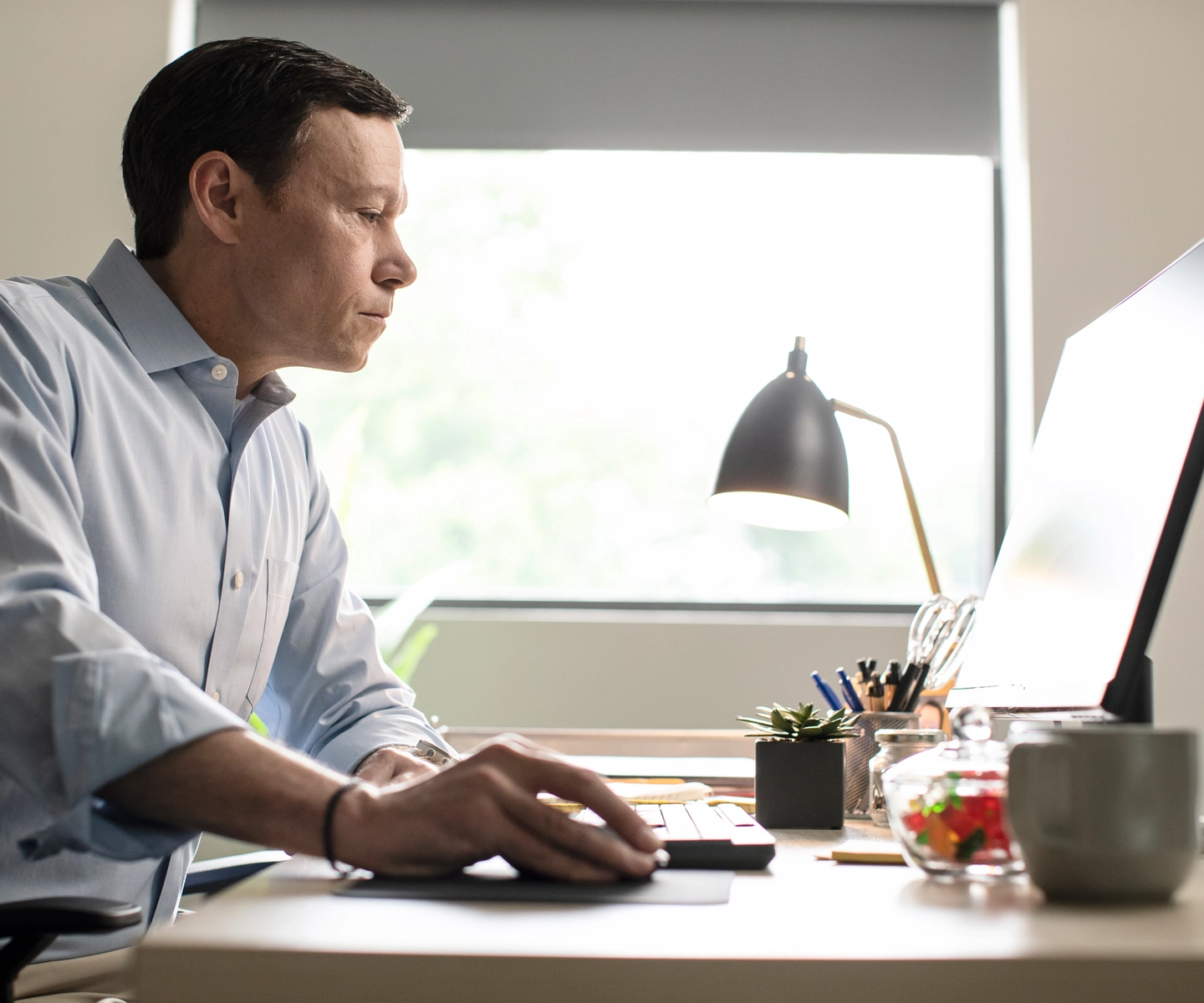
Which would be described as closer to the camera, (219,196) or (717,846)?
(717,846)

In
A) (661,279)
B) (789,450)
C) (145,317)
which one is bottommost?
(789,450)

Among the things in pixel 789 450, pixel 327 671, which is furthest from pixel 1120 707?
pixel 327 671

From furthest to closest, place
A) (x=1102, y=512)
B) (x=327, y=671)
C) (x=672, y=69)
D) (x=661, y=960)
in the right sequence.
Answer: (x=672, y=69), (x=327, y=671), (x=1102, y=512), (x=661, y=960)

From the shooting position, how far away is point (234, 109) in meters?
1.18

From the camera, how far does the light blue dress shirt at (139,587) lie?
0.63 meters

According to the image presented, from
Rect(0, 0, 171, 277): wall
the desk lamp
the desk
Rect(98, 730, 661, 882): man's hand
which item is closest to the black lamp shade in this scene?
the desk lamp

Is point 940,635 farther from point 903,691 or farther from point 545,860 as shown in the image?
point 545,860

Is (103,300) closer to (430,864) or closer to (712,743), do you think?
(430,864)

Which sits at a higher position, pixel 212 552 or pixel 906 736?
pixel 212 552

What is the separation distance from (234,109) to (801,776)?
94cm

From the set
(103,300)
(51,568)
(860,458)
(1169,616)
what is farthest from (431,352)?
(51,568)

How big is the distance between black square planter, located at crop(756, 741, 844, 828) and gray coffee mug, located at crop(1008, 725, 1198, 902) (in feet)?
1.53

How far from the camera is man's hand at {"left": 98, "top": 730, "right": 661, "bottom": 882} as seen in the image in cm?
58

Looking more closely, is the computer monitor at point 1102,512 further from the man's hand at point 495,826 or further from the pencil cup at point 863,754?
the man's hand at point 495,826
